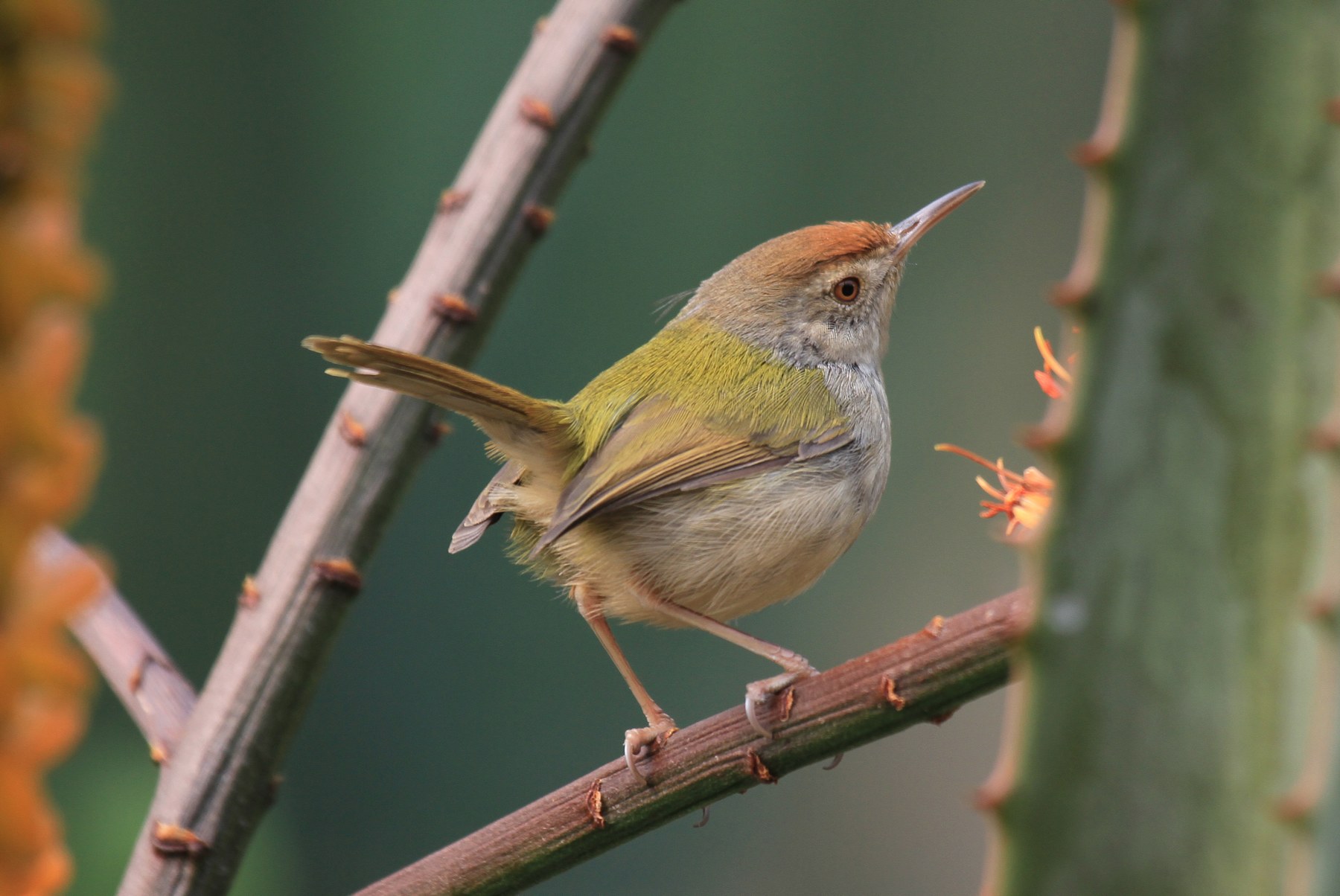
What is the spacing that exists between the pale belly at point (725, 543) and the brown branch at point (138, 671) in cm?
69

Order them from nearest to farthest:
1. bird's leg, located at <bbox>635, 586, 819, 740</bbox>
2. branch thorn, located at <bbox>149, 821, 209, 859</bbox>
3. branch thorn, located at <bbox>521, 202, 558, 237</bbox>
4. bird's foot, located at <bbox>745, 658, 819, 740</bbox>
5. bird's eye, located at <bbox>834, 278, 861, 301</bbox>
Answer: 1. bird's foot, located at <bbox>745, 658, 819, 740</bbox>
2. bird's leg, located at <bbox>635, 586, 819, 740</bbox>
3. branch thorn, located at <bbox>149, 821, 209, 859</bbox>
4. branch thorn, located at <bbox>521, 202, 558, 237</bbox>
5. bird's eye, located at <bbox>834, 278, 861, 301</bbox>

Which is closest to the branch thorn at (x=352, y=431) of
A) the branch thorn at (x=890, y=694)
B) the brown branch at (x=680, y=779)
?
the brown branch at (x=680, y=779)

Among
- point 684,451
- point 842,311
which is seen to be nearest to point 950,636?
point 684,451

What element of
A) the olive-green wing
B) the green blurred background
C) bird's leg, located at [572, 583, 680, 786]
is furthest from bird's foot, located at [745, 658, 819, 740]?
the green blurred background

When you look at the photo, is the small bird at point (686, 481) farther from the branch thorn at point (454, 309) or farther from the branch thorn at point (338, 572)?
the branch thorn at point (338, 572)

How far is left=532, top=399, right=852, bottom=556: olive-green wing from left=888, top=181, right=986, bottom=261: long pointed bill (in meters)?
0.50

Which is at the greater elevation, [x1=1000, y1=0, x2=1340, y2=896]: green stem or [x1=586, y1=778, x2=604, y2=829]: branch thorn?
[x1=1000, y1=0, x2=1340, y2=896]: green stem

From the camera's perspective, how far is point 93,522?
117 inches

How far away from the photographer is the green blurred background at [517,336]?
2.97 meters

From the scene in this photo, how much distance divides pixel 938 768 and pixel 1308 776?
3.32 m

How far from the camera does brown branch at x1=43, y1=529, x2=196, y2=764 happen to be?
1744 mm

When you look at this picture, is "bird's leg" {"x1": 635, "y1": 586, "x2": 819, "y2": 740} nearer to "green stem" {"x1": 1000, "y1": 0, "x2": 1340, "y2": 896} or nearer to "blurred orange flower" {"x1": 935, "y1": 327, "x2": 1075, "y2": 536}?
"blurred orange flower" {"x1": 935, "y1": 327, "x2": 1075, "y2": 536}

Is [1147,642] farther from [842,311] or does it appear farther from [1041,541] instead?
[842,311]

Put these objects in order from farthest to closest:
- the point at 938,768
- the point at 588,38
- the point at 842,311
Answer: the point at 938,768
the point at 842,311
the point at 588,38
